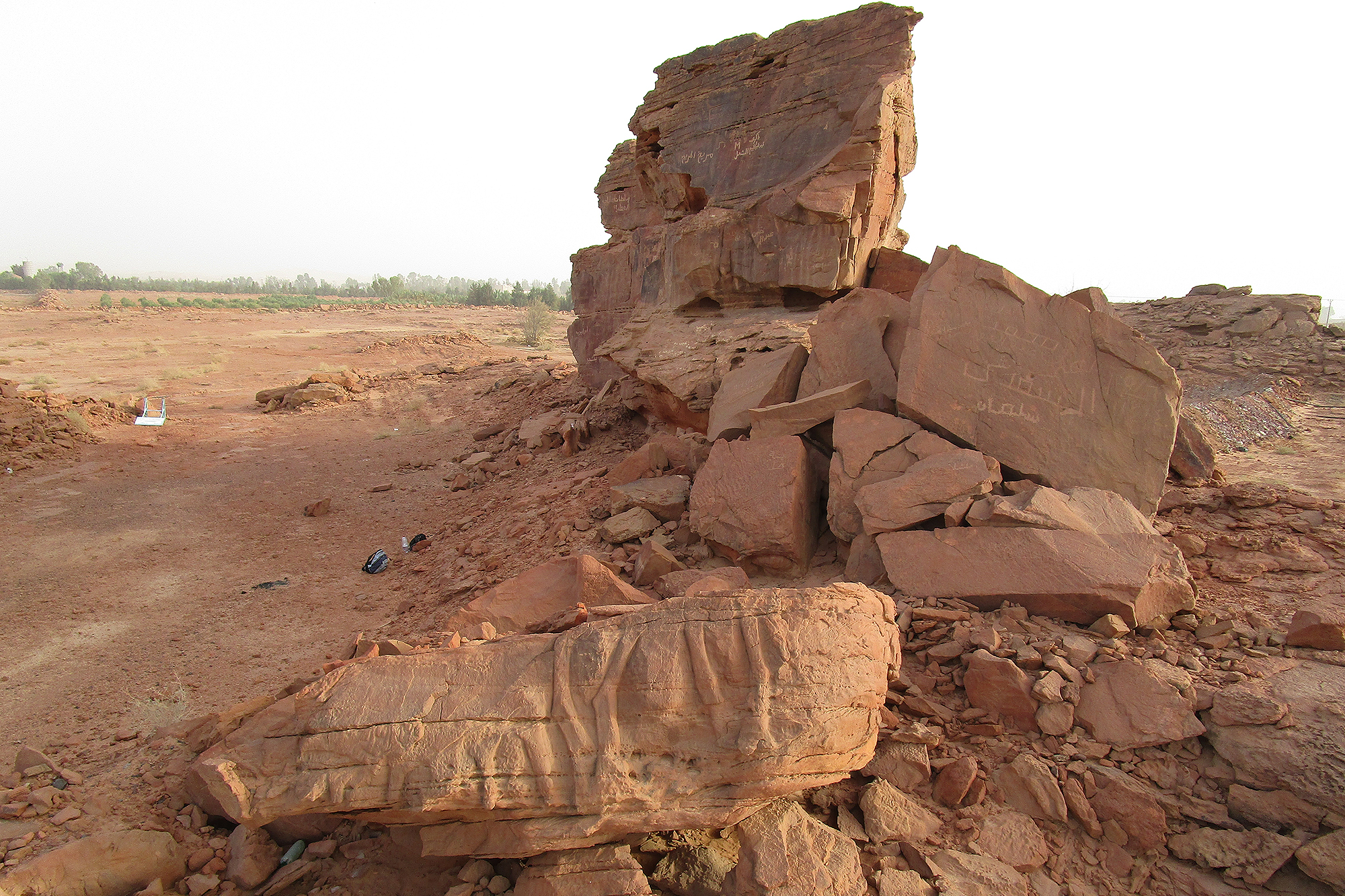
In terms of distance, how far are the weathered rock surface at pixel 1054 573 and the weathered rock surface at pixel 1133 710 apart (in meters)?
0.44

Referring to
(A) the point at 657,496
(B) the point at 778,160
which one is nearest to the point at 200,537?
(A) the point at 657,496

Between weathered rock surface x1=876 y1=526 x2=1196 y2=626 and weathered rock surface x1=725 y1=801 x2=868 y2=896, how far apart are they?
170 centimetres

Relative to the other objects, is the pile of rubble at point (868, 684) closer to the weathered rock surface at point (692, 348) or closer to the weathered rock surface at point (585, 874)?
the weathered rock surface at point (585, 874)

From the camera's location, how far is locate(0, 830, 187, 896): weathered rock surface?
2662 millimetres

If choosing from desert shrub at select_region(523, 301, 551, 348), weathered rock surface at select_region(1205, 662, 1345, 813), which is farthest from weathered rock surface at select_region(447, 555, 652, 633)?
desert shrub at select_region(523, 301, 551, 348)

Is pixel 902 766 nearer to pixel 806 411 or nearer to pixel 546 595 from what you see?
pixel 546 595

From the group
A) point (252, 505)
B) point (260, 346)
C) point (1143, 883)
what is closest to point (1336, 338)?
point (1143, 883)

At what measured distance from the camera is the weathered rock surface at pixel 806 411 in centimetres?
518

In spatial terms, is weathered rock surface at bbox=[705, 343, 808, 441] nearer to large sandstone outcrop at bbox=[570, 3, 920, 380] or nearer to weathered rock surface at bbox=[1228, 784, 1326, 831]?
large sandstone outcrop at bbox=[570, 3, 920, 380]

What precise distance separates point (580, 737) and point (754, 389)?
411 centimetres

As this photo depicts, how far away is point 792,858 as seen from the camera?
2.62 meters

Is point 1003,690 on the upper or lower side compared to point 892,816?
upper

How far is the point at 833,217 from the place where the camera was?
24.0 ft

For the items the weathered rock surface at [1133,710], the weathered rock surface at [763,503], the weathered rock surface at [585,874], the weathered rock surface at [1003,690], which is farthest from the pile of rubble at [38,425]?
the weathered rock surface at [1133,710]
